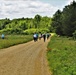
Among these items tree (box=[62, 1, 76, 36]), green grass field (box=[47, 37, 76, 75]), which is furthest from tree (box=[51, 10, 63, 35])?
green grass field (box=[47, 37, 76, 75])

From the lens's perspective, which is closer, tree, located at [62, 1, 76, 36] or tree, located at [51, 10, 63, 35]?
tree, located at [62, 1, 76, 36]

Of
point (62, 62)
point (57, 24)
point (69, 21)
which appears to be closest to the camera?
point (62, 62)

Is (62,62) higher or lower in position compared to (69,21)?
lower

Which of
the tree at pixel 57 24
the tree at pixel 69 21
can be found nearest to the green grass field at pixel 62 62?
the tree at pixel 69 21

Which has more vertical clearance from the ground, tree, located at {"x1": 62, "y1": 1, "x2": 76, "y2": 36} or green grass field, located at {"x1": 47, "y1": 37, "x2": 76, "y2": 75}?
tree, located at {"x1": 62, "y1": 1, "x2": 76, "y2": 36}

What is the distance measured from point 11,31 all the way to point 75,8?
8530 centimetres

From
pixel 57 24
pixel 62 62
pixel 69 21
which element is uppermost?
pixel 69 21

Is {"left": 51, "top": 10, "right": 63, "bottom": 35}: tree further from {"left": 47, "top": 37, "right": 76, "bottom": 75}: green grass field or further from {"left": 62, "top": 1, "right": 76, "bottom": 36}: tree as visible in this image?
{"left": 47, "top": 37, "right": 76, "bottom": 75}: green grass field

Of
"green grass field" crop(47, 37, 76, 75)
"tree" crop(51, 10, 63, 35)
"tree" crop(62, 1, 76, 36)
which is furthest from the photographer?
A: "tree" crop(51, 10, 63, 35)

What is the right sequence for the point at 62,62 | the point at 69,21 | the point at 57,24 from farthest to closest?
the point at 57,24, the point at 69,21, the point at 62,62

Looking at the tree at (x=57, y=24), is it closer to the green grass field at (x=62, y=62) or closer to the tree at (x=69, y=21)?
the tree at (x=69, y=21)

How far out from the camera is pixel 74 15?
95000mm

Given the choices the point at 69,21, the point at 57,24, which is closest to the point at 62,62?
the point at 69,21

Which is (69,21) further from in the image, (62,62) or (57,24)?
(62,62)
